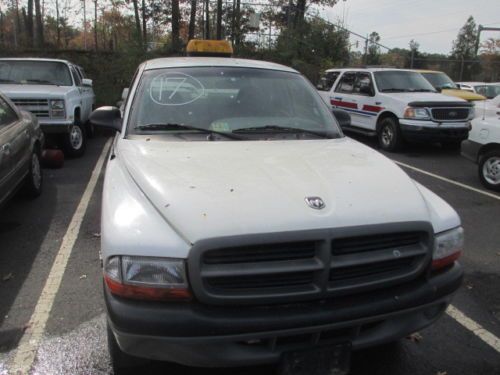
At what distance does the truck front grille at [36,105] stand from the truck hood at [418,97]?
283 inches

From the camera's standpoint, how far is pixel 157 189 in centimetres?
251

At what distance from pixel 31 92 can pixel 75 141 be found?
129 centimetres

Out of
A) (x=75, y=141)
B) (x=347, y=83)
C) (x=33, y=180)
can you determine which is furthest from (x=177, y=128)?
(x=347, y=83)

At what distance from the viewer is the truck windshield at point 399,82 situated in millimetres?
11000

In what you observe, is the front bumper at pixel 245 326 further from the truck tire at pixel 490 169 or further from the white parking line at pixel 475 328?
the truck tire at pixel 490 169

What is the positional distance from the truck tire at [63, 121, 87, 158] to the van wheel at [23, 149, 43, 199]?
99.1 inches

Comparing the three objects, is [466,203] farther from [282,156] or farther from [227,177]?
[227,177]

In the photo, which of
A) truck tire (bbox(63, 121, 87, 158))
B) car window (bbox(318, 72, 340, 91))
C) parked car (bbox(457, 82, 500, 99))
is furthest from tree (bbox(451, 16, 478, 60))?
truck tire (bbox(63, 121, 87, 158))

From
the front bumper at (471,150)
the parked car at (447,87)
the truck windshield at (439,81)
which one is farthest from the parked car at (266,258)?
the truck windshield at (439,81)

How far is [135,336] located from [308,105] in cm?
259

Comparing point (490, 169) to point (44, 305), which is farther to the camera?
point (490, 169)

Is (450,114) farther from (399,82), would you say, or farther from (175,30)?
(175,30)

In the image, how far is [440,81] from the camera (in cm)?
1410

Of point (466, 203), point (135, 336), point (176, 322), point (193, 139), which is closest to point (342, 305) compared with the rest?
point (176, 322)
